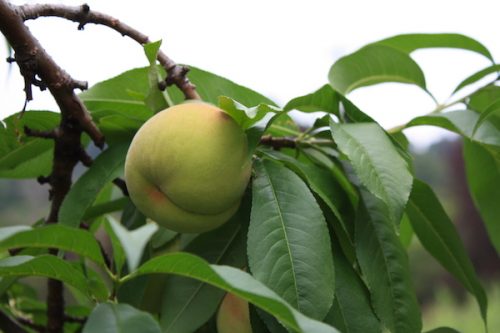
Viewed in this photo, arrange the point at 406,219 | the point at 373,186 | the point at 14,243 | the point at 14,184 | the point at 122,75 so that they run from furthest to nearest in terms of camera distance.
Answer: the point at 14,184
the point at 406,219
the point at 122,75
the point at 373,186
the point at 14,243

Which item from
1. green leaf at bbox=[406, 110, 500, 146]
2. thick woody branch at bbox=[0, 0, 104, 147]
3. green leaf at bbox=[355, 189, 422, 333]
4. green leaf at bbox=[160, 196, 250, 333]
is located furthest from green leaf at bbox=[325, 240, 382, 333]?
thick woody branch at bbox=[0, 0, 104, 147]

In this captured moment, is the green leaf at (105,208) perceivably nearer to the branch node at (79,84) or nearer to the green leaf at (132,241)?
the branch node at (79,84)

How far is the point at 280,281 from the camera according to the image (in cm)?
69

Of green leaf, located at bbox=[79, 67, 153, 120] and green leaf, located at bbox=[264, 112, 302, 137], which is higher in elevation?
green leaf, located at bbox=[79, 67, 153, 120]

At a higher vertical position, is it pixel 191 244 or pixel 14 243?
pixel 14 243

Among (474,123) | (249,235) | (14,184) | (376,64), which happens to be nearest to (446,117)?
(474,123)

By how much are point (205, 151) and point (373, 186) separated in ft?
0.55

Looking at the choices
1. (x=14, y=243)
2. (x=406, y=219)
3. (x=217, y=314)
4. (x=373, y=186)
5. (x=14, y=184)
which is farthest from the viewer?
(x=14, y=184)

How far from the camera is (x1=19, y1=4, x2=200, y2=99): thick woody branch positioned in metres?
0.84

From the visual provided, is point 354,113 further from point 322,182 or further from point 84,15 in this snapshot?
point 84,15

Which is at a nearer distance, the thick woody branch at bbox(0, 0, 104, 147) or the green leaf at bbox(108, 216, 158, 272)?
→ the green leaf at bbox(108, 216, 158, 272)

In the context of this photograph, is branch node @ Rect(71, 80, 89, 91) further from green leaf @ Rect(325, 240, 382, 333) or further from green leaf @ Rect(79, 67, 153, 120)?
green leaf @ Rect(325, 240, 382, 333)

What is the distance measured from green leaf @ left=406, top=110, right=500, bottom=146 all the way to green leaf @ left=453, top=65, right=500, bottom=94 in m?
0.14

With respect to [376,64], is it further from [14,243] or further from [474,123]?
[14,243]
